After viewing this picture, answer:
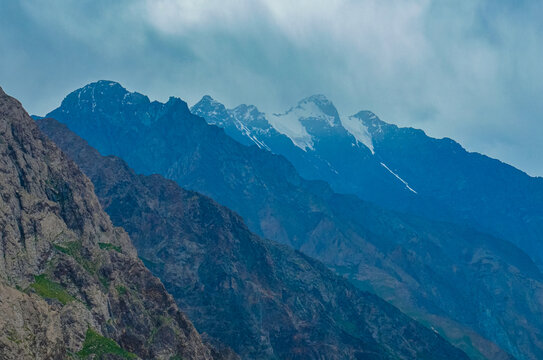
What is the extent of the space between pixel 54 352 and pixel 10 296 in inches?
763

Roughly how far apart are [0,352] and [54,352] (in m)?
20.5

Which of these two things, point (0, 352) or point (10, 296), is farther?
point (10, 296)

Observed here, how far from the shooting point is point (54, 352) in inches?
7746

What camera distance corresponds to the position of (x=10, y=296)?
627ft

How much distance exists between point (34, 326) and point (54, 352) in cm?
947

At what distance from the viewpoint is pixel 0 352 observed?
17825 cm

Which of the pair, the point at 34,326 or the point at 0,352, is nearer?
the point at 0,352

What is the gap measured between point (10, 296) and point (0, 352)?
57.0 feet

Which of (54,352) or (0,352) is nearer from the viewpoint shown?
(0,352)

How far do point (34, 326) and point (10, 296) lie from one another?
10047mm

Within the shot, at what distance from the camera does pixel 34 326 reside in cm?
19300
